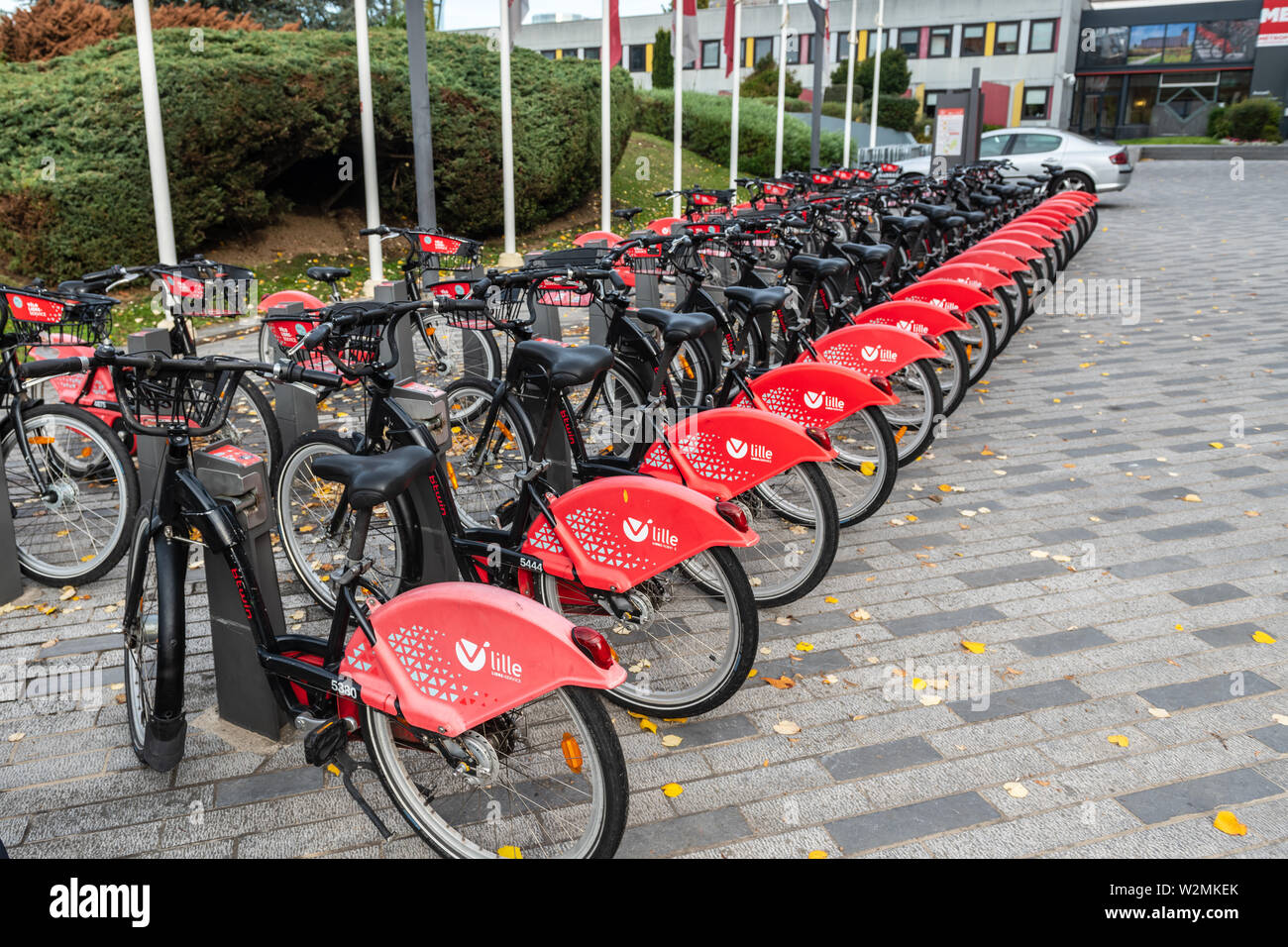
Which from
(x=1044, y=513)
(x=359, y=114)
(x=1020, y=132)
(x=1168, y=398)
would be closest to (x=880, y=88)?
(x=1020, y=132)

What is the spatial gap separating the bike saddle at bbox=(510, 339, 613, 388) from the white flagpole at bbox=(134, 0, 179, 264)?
569 cm

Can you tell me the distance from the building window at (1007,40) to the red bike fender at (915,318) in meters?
45.9

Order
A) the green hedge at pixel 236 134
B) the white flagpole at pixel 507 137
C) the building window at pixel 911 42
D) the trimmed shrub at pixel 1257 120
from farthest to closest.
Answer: the building window at pixel 911 42 → the trimmed shrub at pixel 1257 120 → the white flagpole at pixel 507 137 → the green hedge at pixel 236 134

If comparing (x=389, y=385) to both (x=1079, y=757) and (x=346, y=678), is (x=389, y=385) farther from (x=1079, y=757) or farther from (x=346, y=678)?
(x=1079, y=757)

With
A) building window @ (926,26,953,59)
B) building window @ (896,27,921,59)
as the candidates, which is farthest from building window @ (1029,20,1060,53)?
building window @ (896,27,921,59)

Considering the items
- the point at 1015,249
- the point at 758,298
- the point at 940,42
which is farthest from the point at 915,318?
the point at 940,42

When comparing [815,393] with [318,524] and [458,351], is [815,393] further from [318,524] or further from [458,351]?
[458,351]

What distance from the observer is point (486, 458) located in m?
4.16

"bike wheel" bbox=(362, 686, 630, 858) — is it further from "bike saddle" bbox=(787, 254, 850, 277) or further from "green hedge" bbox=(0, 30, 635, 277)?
"green hedge" bbox=(0, 30, 635, 277)

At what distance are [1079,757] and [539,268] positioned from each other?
3.12 m

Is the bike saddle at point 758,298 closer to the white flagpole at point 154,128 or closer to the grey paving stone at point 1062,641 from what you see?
the grey paving stone at point 1062,641

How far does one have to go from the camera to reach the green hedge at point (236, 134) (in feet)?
31.7

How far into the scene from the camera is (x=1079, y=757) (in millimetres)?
3068

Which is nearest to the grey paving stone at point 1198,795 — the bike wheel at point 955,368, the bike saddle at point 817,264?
the bike wheel at point 955,368
